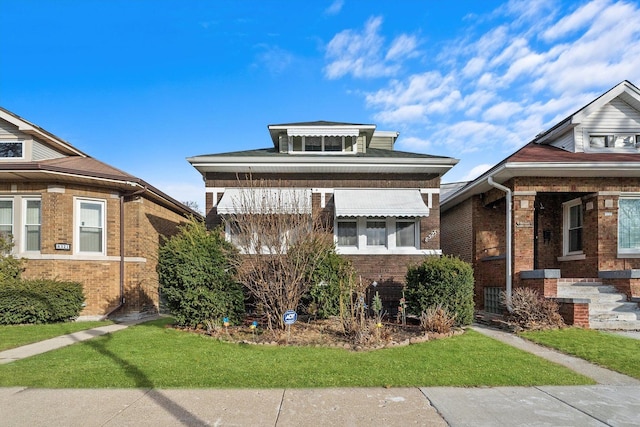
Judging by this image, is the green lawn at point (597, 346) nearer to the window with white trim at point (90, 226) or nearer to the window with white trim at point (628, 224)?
the window with white trim at point (628, 224)

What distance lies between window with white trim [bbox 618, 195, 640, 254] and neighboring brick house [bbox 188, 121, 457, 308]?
500cm

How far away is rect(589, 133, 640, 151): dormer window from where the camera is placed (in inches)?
501

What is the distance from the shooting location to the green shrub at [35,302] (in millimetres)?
10773

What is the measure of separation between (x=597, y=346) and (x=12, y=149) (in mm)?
16883

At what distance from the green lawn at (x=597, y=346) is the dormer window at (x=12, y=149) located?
51.1ft

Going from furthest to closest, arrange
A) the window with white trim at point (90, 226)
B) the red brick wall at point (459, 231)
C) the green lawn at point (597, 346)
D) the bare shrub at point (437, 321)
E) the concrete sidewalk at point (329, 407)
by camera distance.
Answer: the red brick wall at point (459, 231), the window with white trim at point (90, 226), the bare shrub at point (437, 321), the green lawn at point (597, 346), the concrete sidewalk at point (329, 407)

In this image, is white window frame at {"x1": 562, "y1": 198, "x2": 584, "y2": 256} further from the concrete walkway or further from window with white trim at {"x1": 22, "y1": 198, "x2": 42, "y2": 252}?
window with white trim at {"x1": 22, "y1": 198, "x2": 42, "y2": 252}

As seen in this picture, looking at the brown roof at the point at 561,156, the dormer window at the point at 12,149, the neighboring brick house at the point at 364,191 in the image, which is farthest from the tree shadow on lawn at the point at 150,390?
the brown roof at the point at 561,156

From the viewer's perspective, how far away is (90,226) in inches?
495

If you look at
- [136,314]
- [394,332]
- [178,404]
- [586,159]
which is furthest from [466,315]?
[136,314]

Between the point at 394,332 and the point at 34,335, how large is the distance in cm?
845

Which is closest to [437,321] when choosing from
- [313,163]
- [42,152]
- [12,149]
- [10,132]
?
[313,163]

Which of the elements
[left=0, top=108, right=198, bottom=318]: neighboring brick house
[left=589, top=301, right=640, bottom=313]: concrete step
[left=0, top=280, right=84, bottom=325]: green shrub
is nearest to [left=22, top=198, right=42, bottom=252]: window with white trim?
[left=0, top=108, right=198, bottom=318]: neighboring brick house

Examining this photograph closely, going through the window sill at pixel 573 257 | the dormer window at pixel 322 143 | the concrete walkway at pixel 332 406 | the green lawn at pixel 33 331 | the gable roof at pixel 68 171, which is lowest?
the green lawn at pixel 33 331
